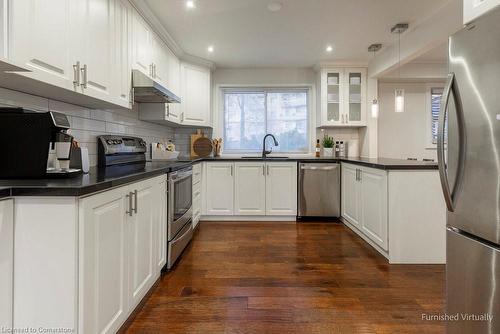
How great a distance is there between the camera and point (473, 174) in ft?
4.11

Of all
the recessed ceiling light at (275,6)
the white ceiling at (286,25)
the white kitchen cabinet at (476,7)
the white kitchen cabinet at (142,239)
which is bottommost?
the white kitchen cabinet at (142,239)

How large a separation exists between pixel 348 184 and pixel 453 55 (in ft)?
9.23

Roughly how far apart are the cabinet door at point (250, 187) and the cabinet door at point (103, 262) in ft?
9.10

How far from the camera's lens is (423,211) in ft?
8.95

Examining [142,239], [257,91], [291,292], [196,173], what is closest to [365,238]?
[291,292]

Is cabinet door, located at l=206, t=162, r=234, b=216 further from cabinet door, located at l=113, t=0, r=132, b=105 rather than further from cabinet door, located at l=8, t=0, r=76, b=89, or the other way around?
cabinet door, located at l=8, t=0, r=76, b=89

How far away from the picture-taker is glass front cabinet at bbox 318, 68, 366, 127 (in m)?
4.71

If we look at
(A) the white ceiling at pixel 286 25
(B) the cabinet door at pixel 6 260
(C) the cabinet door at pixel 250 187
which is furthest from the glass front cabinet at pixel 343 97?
(B) the cabinet door at pixel 6 260

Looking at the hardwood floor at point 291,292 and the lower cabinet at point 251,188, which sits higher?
the lower cabinet at point 251,188

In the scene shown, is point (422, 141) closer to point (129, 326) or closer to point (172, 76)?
point (172, 76)

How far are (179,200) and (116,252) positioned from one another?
4.07 ft

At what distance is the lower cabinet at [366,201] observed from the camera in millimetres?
2869

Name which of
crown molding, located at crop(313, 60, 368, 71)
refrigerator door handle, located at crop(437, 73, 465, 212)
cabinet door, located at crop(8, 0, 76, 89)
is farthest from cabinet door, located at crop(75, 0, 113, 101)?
crown molding, located at crop(313, 60, 368, 71)

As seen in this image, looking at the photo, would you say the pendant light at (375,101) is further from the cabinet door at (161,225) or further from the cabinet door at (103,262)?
the cabinet door at (103,262)
